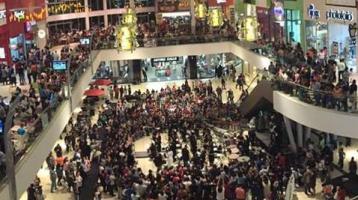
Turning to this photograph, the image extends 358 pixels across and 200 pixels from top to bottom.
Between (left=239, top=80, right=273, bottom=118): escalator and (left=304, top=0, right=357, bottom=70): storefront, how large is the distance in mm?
3662

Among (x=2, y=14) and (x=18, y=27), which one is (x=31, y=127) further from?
(x=18, y=27)

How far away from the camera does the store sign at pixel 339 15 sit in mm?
30458

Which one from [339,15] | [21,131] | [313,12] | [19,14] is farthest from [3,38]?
[21,131]

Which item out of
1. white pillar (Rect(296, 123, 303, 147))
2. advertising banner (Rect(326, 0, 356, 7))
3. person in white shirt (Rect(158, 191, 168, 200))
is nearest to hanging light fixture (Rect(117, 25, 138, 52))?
Result: white pillar (Rect(296, 123, 303, 147))

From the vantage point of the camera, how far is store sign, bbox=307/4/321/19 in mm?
33997

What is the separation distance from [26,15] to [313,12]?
19360 mm

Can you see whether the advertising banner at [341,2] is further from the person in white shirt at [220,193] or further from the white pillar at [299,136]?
the person in white shirt at [220,193]

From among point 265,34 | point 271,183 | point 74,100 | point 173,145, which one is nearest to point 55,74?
point 74,100

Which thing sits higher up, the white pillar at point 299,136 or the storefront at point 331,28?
the storefront at point 331,28

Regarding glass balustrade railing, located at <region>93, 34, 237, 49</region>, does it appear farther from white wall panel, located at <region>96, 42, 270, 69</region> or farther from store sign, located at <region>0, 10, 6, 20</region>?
store sign, located at <region>0, 10, 6, 20</region>

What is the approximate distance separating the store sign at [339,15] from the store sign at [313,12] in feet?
4.12

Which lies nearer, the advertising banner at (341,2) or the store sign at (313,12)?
the advertising banner at (341,2)

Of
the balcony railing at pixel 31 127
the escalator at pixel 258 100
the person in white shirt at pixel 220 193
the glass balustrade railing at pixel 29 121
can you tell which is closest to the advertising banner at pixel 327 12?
the escalator at pixel 258 100

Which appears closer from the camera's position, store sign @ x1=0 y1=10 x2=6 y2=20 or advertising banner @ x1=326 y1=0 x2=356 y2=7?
advertising banner @ x1=326 y1=0 x2=356 y2=7
